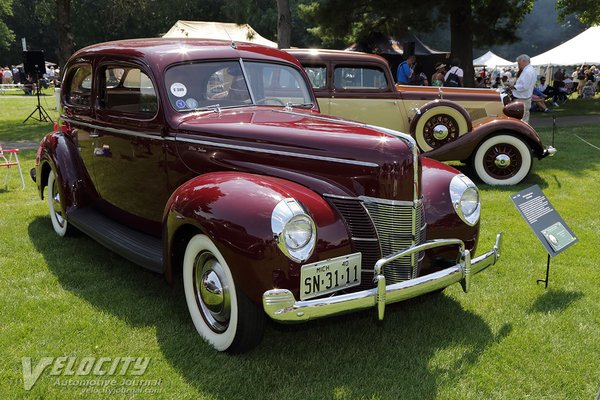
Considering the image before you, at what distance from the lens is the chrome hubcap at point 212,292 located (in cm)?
298

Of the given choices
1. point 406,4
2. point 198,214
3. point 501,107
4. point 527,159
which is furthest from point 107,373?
point 406,4

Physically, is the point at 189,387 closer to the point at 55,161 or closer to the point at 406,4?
the point at 55,161

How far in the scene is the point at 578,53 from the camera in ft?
72.2

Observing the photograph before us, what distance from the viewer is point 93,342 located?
3.22 m

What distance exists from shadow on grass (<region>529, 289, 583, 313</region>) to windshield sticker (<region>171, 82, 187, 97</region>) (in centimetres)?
301

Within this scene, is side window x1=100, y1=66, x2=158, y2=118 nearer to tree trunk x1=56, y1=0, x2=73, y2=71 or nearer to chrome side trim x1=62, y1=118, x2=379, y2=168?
chrome side trim x1=62, y1=118, x2=379, y2=168

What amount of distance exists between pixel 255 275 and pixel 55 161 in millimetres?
3137

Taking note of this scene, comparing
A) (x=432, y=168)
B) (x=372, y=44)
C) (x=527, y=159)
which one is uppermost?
(x=372, y=44)

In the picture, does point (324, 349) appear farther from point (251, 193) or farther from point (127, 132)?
point (127, 132)

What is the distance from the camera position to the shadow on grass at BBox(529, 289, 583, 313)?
12.0ft

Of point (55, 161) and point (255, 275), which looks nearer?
point (255, 275)

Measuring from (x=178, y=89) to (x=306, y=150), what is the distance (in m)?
1.27

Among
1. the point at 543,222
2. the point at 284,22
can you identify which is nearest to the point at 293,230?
the point at 543,222

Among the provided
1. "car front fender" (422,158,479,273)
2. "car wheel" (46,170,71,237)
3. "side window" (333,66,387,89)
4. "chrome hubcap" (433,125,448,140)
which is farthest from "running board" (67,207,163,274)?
"chrome hubcap" (433,125,448,140)
